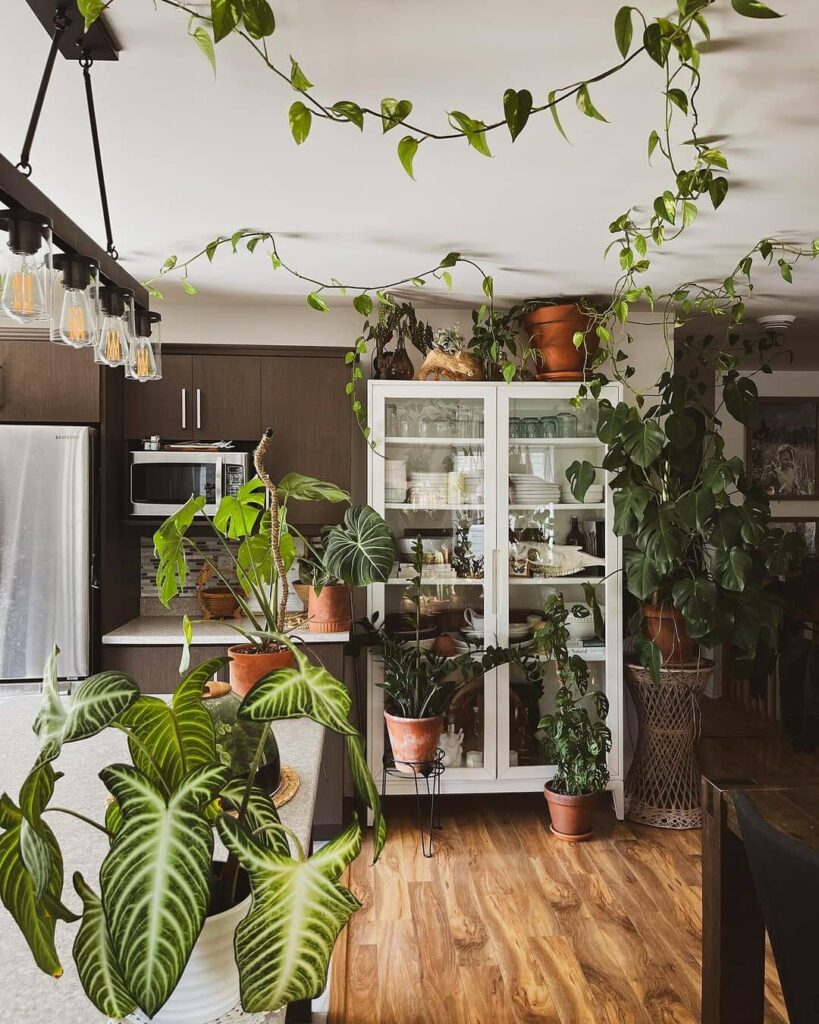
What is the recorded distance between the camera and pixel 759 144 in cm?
196

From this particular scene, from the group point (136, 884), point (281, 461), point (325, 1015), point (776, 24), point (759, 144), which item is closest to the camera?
point (136, 884)

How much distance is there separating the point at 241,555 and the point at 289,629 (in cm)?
88

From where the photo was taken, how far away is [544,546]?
361 cm

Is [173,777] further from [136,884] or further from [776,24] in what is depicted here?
[776,24]

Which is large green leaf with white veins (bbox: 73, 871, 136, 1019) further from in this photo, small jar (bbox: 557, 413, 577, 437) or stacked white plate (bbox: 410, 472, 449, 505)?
small jar (bbox: 557, 413, 577, 437)

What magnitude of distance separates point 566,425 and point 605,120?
2.25 m

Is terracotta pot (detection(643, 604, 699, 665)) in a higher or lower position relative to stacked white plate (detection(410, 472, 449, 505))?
lower

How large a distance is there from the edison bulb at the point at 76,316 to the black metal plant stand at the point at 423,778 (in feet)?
7.66

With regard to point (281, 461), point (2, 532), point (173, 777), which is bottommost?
point (173, 777)

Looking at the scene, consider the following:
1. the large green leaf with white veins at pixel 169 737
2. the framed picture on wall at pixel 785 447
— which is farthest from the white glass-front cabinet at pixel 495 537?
the large green leaf with white veins at pixel 169 737

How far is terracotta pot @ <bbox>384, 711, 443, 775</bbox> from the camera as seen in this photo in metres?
3.26

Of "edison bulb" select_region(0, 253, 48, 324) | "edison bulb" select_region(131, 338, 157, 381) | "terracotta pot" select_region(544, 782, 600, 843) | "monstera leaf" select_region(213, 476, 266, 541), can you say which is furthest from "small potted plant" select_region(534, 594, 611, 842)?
"edison bulb" select_region(0, 253, 48, 324)

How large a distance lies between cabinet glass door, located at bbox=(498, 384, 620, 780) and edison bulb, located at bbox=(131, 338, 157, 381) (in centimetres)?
192

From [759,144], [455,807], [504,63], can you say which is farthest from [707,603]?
[504,63]
